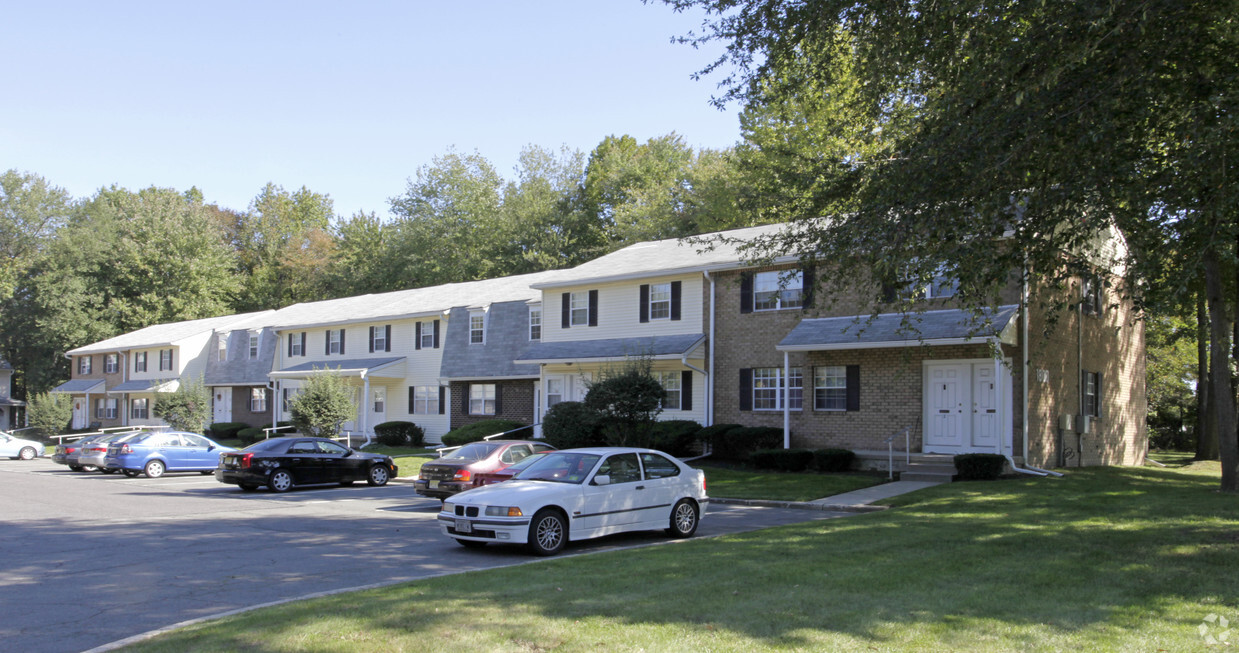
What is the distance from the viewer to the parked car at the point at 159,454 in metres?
27.0

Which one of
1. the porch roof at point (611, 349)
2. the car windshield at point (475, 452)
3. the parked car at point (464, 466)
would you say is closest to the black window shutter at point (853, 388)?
the porch roof at point (611, 349)

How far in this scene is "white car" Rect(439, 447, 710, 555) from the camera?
11617 mm

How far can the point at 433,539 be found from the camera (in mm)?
13117

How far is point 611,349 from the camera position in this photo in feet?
95.6

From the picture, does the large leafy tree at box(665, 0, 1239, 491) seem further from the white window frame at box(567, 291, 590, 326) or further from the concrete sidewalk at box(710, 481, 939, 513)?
the white window frame at box(567, 291, 590, 326)

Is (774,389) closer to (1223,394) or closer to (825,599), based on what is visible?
(1223,394)

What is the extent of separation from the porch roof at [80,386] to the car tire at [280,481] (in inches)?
1680

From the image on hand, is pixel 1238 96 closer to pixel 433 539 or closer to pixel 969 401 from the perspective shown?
pixel 433 539

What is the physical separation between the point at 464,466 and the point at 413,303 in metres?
25.4

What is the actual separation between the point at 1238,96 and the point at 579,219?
47862 mm

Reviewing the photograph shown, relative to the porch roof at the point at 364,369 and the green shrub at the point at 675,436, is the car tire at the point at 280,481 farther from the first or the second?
the porch roof at the point at 364,369

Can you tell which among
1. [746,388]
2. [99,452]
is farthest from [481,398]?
[99,452]

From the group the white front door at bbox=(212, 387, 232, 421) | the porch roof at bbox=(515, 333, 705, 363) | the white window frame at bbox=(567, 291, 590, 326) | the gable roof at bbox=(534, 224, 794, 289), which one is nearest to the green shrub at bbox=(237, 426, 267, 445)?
the white front door at bbox=(212, 387, 232, 421)

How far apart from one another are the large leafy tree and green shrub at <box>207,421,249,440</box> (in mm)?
38625
